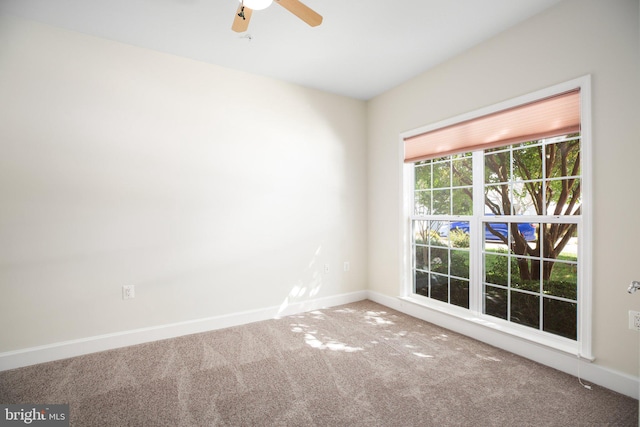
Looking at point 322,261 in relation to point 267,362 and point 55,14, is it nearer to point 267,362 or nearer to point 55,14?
point 267,362

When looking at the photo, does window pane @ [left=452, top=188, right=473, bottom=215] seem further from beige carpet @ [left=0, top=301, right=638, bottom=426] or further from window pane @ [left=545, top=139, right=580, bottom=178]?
beige carpet @ [left=0, top=301, right=638, bottom=426]

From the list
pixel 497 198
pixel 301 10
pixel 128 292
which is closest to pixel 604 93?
pixel 497 198

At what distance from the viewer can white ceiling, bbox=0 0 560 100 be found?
89.0 inches

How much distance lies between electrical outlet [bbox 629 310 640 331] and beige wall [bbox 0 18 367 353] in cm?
266

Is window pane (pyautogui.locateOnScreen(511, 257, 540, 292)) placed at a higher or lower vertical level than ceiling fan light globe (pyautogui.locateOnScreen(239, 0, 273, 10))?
lower

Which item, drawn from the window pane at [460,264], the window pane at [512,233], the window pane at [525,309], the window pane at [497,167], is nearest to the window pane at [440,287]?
the window pane at [512,233]

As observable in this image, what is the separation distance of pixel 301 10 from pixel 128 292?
2.65 m

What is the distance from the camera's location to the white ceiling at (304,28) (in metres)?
2.26

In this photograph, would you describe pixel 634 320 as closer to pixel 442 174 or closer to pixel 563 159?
pixel 563 159

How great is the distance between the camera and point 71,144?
2527 mm

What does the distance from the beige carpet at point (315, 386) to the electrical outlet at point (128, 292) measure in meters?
0.46

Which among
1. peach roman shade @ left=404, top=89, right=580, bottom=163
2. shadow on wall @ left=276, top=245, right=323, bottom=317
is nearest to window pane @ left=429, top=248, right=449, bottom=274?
peach roman shade @ left=404, top=89, right=580, bottom=163

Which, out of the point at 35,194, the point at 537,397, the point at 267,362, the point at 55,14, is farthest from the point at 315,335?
the point at 55,14

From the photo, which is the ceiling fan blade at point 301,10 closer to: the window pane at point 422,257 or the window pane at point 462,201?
the window pane at point 462,201
